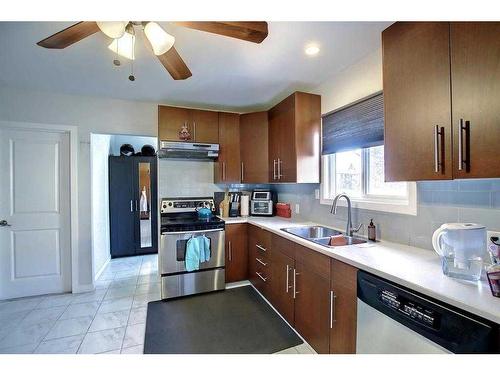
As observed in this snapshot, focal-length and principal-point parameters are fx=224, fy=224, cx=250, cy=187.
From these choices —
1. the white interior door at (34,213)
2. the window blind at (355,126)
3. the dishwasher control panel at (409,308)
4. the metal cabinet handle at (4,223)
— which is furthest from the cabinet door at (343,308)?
the metal cabinet handle at (4,223)

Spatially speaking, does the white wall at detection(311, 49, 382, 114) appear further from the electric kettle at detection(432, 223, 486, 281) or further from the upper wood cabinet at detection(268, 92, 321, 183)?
the electric kettle at detection(432, 223, 486, 281)

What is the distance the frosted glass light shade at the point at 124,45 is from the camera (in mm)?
1391

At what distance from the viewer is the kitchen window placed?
1762mm

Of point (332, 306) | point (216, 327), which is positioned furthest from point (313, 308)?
point (216, 327)

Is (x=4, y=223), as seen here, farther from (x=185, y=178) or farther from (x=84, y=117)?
(x=185, y=178)

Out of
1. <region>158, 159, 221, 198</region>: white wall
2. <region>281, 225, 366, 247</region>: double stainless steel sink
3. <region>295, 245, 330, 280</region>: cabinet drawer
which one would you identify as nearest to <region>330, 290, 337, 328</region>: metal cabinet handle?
<region>295, 245, 330, 280</region>: cabinet drawer

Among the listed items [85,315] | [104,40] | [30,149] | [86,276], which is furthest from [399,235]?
[30,149]

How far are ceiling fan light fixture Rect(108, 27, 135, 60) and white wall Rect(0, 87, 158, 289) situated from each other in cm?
158

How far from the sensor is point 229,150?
3.13 meters

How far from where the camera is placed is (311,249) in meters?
1.69

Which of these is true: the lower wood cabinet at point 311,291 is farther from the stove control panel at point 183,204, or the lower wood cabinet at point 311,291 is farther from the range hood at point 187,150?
the range hood at point 187,150

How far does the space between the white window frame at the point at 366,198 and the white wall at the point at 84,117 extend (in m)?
2.26

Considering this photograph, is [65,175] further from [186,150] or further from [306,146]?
[306,146]

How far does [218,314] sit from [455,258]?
6.57 feet
